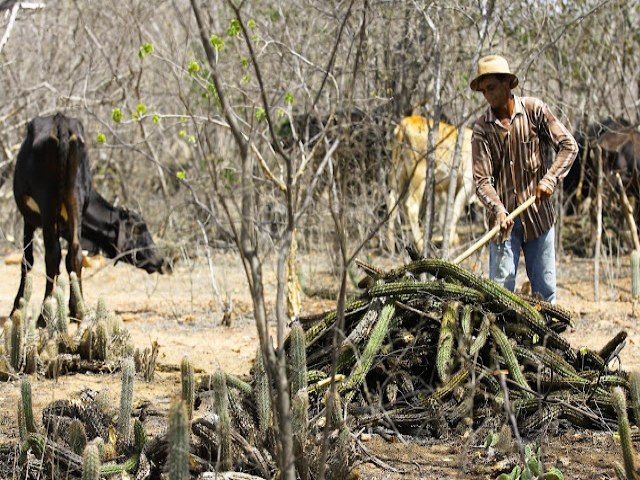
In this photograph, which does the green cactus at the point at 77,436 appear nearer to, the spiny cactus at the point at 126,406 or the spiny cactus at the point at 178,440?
the spiny cactus at the point at 126,406

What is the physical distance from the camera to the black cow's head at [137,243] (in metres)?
10.8

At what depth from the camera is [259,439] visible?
3902 millimetres

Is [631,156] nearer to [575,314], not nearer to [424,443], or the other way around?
[575,314]

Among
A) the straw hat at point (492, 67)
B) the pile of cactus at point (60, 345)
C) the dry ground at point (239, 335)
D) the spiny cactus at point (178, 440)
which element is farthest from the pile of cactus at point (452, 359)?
the pile of cactus at point (60, 345)

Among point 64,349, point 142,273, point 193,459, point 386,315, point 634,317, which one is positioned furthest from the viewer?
point 142,273

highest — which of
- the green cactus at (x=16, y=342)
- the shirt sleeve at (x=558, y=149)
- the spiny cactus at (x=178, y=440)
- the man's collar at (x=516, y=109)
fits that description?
the man's collar at (x=516, y=109)

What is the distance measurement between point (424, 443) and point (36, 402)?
2.27 meters

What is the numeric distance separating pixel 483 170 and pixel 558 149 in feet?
1.48

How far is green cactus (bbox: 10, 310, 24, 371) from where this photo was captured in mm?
5930

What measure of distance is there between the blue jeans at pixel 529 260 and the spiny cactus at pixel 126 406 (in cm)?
243

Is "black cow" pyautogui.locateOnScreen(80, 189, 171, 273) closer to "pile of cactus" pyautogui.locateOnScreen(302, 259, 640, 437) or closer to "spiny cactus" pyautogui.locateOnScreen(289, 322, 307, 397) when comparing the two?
"pile of cactus" pyautogui.locateOnScreen(302, 259, 640, 437)

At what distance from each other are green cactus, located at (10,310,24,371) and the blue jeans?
2825 millimetres

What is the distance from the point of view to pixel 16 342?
6016 millimetres

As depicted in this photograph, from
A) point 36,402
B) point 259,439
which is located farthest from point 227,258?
point 259,439
